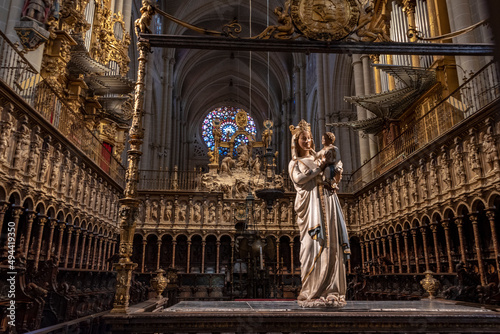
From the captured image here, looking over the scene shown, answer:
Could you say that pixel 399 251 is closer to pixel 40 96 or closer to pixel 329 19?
pixel 329 19

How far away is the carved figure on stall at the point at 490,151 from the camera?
7.88 m

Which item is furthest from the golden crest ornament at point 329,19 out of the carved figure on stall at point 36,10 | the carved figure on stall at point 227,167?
the carved figure on stall at point 227,167

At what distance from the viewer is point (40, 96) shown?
9.55 m

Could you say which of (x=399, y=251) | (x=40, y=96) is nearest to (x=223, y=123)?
(x=399, y=251)

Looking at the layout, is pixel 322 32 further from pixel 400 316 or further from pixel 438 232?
pixel 438 232

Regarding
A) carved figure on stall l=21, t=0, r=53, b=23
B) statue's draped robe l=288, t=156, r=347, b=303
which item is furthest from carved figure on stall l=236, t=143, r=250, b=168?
statue's draped robe l=288, t=156, r=347, b=303

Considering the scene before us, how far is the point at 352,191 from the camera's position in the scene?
60.3 ft

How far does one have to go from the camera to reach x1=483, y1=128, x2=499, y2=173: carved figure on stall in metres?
7.88

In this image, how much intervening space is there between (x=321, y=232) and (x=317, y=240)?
0.40 feet

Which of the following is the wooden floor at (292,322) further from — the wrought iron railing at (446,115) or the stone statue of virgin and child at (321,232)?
the wrought iron railing at (446,115)

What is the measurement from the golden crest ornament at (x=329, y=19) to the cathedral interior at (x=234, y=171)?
0.02 metres

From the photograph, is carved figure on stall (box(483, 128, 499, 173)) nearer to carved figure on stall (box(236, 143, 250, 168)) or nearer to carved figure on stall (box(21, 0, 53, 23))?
carved figure on stall (box(21, 0, 53, 23))

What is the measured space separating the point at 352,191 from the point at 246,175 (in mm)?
5100

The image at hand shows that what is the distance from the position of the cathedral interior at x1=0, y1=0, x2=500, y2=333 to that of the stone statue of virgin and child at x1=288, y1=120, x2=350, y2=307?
1.81m
